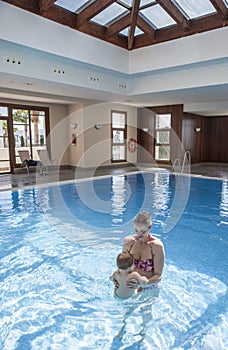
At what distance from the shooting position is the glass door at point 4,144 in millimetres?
9133

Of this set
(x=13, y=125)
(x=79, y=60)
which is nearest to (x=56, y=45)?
(x=79, y=60)

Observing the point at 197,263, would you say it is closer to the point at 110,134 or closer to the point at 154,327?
the point at 154,327

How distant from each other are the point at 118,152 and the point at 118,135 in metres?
0.76

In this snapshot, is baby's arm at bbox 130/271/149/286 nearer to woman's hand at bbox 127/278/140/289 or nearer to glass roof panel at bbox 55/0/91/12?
woman's hand at bbox 127/278/140/289

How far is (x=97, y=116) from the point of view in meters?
10.7

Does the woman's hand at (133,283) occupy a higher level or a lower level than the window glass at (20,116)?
lower

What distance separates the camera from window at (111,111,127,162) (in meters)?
11.6

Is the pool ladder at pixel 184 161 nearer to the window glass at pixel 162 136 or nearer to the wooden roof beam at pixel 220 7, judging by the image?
the window glass at pixel 162 136

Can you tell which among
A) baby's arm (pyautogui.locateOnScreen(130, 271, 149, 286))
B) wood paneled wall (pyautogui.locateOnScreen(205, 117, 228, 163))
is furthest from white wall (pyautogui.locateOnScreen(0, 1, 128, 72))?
wood paneled wall (pyautogui.locateOnScreen(205, 117, 228, 163))

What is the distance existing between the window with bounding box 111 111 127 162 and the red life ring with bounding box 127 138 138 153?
0.31 m

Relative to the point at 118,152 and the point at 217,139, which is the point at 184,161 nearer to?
the point at 118,152

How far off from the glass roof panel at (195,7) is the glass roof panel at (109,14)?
1.30 meters

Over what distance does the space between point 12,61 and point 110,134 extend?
246 inches

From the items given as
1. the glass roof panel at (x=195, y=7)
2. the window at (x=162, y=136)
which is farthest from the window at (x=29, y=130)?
the glass roof panel at (x=195, y=7)
